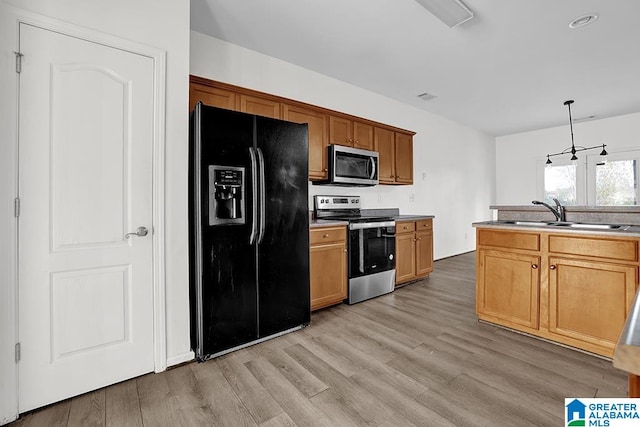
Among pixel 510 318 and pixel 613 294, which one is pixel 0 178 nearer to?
pixel 510 318

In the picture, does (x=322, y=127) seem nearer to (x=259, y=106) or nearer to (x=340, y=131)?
(x=340, y=131)

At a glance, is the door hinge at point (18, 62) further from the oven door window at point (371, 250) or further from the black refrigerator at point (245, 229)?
the oven door window at point (371, 250)

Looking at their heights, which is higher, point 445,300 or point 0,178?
point 0,178

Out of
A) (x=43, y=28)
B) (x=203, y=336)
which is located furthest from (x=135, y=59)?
(x=203, y=336)

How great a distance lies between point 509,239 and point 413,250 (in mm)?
1527

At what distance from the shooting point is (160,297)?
1959mm

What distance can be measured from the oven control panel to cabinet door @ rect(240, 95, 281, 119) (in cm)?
110

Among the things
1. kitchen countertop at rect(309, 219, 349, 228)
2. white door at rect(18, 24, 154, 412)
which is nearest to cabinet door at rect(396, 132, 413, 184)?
kitchen countertop at rect(309, 219, 349, 228)

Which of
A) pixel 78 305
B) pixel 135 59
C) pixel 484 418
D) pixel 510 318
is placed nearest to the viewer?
pixel 484 418

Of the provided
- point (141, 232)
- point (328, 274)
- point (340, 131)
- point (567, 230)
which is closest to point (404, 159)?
point (340, 131)

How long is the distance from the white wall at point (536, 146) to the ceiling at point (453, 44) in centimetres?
118

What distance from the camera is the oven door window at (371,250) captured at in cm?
321

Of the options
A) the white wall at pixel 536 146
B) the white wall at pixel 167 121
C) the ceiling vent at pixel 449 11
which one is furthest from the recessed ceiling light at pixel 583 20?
the white wall at pixel 536 146

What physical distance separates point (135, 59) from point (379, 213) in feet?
11.0
